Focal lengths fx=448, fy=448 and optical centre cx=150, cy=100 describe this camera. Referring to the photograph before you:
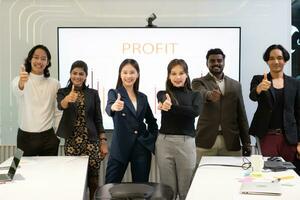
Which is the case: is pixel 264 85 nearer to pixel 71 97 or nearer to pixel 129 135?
pixel 129 135

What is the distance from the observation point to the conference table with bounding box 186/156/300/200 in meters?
2.37

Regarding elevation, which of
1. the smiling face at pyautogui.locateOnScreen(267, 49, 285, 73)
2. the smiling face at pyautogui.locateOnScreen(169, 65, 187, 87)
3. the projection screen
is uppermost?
the projection screen

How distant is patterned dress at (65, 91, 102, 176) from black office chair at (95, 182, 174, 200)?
0.56 metres

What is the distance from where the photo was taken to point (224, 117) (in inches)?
147

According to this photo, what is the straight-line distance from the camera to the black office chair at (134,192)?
2740 millimetres

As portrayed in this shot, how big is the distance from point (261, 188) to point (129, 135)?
1.35m

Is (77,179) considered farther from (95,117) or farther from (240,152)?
(240,152)

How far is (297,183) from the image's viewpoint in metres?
2.65

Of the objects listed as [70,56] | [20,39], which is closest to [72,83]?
[70,56]

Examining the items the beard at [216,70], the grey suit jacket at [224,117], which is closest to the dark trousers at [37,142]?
the grey suit jacket at [224,117]

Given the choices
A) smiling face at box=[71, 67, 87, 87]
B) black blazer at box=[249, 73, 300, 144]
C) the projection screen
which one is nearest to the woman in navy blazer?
smiling face at box=[71, 67, 87, 87]

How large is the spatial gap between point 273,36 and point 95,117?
209 cm

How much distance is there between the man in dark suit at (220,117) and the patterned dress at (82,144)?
888 millimetres

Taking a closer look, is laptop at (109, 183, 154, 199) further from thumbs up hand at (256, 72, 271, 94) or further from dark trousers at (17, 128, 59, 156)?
thumbs up hand at (256, 72, 271, 94)
